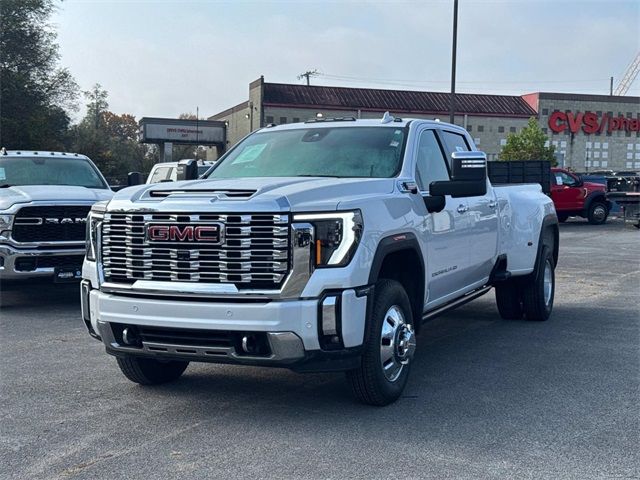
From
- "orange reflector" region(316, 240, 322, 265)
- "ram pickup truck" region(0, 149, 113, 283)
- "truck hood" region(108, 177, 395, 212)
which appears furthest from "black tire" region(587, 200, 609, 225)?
"orange reflector" region(316, 240, 322, 265)

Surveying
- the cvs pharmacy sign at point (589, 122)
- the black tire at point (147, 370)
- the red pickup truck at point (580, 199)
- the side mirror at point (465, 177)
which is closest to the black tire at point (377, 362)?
the side mirror at point (465, 177)

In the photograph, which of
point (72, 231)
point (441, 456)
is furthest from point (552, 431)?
point (72, 231)

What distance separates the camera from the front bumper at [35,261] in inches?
388

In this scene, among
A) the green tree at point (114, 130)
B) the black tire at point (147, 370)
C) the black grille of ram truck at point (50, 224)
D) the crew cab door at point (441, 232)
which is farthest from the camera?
the green tree at point (114, 130)

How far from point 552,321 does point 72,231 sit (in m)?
5.93

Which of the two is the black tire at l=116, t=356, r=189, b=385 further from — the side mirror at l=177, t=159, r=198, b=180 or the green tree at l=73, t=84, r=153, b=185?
the green tree at l=73, t=84, r=153, b=185

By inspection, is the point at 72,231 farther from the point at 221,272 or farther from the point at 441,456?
the point at 441,456

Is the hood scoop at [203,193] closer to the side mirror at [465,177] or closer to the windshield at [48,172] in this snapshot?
the side mirror at [465,177]

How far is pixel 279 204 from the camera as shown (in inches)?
201

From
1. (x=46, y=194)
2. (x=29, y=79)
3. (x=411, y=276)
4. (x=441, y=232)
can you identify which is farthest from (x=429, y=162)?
(x=29, y=79)

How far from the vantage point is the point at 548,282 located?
31.5ft

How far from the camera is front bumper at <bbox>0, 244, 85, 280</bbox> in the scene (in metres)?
9.85

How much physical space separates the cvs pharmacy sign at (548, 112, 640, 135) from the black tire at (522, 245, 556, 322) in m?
63.3

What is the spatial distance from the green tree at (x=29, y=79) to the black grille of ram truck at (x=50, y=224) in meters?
33.5
